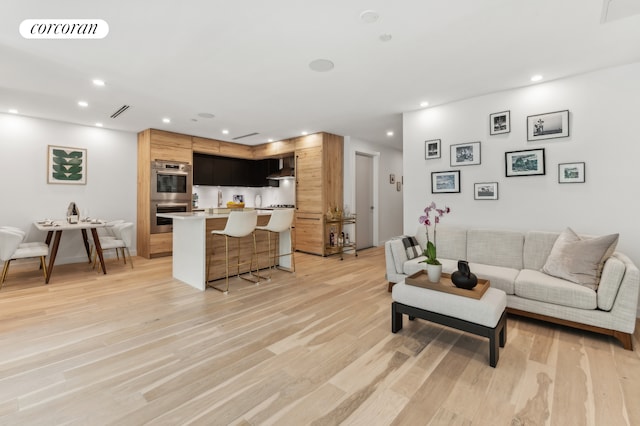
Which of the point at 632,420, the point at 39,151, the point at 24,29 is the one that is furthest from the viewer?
the point at 39,151

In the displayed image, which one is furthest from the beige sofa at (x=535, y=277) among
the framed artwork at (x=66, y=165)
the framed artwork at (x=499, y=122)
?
the framed artwork at (x=66, y=165)

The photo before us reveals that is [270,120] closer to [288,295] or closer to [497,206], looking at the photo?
[288,295]

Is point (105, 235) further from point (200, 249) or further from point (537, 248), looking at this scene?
point (537, 248)

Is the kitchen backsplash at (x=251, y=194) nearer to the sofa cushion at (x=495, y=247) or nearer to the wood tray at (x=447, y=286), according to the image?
the sofa cushion at (x=495, y=247)

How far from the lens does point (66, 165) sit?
534 centimetres

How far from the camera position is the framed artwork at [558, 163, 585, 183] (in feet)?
10.6

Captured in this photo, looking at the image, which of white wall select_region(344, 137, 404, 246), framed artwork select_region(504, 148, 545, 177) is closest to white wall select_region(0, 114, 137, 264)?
white wall select_region(344, 137, 404, 246)

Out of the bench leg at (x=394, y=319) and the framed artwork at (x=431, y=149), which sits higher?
the framed artwork at (x=431, y=149)

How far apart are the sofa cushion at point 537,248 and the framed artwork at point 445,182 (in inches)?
45.1

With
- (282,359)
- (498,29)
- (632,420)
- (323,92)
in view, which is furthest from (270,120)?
(632,420)

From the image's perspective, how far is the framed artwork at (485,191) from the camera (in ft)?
12.5

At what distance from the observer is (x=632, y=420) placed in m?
1.56

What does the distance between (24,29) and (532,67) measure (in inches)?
190

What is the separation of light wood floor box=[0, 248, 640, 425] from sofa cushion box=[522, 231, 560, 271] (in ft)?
2.24
